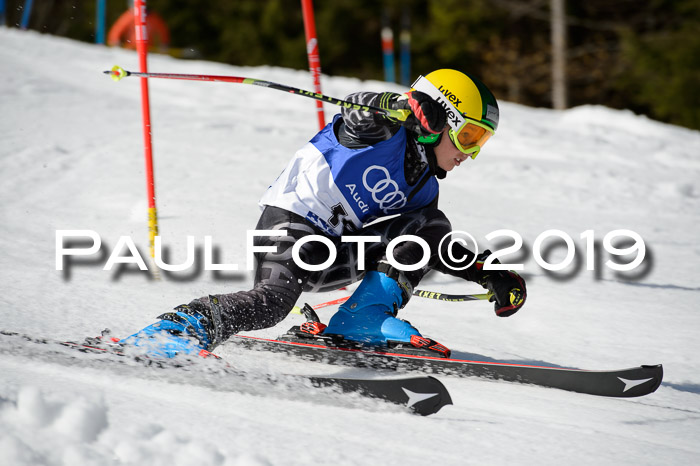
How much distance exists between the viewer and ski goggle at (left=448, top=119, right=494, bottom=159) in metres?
2.92

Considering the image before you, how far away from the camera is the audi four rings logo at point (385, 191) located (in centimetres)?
292

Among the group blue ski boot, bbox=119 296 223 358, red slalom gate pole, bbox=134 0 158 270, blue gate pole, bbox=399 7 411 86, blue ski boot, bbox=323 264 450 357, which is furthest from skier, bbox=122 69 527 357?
blue gate pole, bbox=399 7 411 86

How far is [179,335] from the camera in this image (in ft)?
7.89

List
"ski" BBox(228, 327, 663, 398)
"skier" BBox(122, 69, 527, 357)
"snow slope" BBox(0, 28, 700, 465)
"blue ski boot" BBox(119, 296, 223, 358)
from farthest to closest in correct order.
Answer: "skier" BBox(122, 69, 527, 357)
"ski" BBox(228, 327, 663, 398)
"blue ski boot" BBox(119, 296, 223, 358)
"snow slope" BBox(0, 28, 700, 465)

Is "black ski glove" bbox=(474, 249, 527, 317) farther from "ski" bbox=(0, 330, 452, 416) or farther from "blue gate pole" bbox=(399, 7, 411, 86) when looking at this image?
"blue gate pole" bbox=(399, 7, 411, 86)

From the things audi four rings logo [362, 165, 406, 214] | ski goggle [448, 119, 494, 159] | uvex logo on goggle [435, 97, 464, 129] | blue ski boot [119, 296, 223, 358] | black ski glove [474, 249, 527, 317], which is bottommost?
blue ski boot [119, 296, 223, 358]

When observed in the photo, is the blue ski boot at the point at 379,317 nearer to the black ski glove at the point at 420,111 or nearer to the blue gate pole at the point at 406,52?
the black ski glove at the point at 420,111

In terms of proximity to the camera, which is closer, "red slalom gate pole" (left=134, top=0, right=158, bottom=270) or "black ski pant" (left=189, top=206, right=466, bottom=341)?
"black ski pant" (left=189, top=206, right=466, bottom=341)

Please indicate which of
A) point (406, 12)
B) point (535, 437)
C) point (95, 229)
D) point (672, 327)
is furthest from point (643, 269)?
point (406, 12)

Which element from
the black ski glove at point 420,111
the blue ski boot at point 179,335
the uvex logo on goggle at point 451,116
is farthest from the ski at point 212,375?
the uvex logo on goggle at point 451,116

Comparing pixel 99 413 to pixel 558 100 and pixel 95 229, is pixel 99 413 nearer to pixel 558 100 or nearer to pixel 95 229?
pixel 95 229

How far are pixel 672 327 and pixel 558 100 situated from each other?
14.1m

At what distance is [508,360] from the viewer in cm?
Answer: 322

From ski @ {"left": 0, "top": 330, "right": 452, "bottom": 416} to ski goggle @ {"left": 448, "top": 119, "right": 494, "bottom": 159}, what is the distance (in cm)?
106
